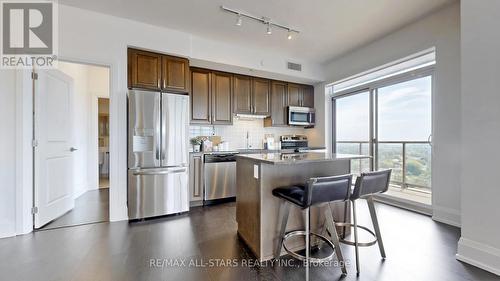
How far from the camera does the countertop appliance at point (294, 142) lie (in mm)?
4967

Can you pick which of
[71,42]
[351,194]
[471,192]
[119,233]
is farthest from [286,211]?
[71,42]

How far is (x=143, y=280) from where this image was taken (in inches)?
65.3

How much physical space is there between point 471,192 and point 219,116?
11.6ft

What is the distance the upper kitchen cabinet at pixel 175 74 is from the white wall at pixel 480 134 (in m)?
3.38

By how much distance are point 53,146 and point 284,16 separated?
3697mm

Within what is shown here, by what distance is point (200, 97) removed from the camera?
3928mm

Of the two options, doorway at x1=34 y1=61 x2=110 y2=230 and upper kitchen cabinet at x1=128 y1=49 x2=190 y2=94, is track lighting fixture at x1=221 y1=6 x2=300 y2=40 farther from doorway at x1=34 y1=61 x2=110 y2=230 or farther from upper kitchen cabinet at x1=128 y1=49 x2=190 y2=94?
doorway at x1=34 y1=61 x2=110 y2=230

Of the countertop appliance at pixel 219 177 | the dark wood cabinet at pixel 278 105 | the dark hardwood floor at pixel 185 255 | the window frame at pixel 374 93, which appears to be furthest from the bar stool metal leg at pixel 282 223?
the dark wood cabinet at pixel 278 105

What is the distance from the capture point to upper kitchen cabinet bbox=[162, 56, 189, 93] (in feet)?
10.7

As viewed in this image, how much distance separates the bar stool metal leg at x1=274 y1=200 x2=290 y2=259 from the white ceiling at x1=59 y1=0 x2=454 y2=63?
2.40 meters

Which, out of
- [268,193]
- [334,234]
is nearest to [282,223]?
[268,193]

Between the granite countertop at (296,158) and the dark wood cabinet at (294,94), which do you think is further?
the dark wood cabinet at (294,94)

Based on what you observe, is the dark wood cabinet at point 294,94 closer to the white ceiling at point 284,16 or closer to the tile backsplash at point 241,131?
the tile backsplash at point 241,131

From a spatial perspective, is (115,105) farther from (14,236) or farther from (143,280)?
(143,280)
